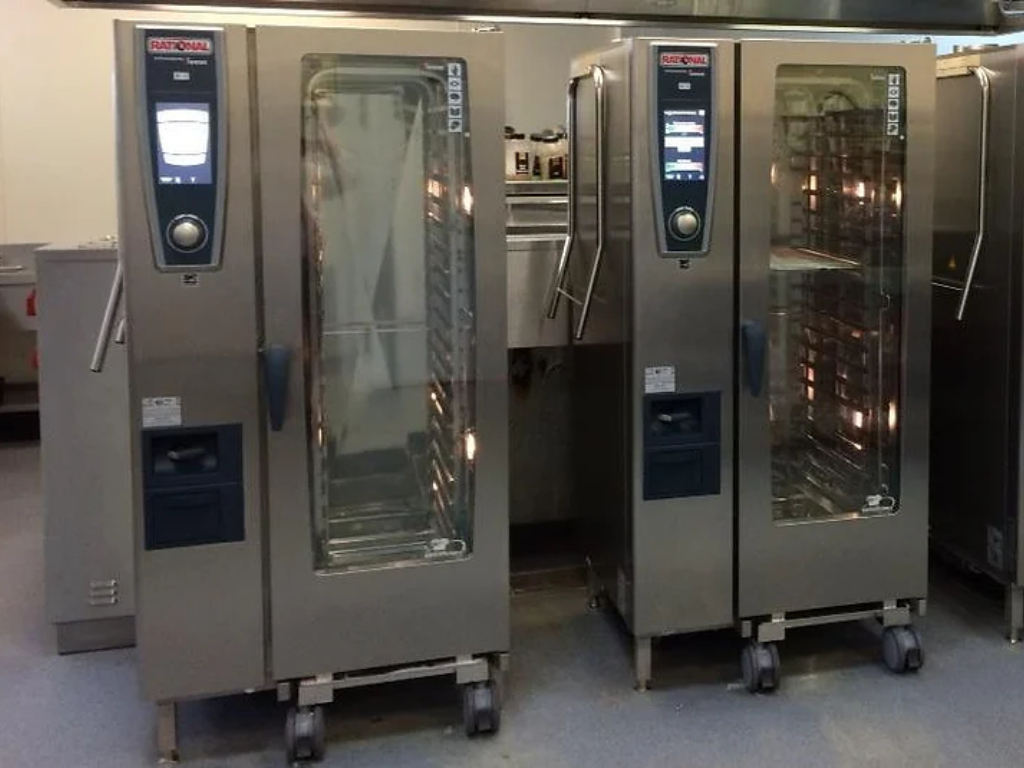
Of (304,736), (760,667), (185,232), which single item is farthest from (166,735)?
(760,667)

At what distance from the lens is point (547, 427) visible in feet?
12.9

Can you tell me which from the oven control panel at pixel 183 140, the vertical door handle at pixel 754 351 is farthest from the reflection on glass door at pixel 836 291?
the oven control panel at pixel 183 140

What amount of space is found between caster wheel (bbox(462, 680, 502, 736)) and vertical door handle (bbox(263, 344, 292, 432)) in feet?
2.77

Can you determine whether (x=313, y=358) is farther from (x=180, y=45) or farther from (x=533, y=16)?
(x=533, y=16)

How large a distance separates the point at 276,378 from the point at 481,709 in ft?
3.19

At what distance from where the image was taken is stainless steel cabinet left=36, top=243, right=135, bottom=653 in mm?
3178

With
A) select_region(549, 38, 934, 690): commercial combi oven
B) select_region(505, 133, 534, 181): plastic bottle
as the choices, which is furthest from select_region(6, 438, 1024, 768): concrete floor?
select_region(505, 133, 534, 181): plastic bottle

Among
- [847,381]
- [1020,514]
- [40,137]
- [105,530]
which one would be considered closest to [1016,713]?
[1020,514]

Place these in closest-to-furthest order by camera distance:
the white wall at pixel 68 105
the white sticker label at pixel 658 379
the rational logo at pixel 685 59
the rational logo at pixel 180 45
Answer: the rational logo at pixel 180 45, the rational logo at pixel 685 59, the white sticker label at pixel 658 379, the white wall at pixel 68 105

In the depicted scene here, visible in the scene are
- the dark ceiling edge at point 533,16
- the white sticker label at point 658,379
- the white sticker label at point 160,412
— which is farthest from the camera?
the dark ceiling edge at point 533,16

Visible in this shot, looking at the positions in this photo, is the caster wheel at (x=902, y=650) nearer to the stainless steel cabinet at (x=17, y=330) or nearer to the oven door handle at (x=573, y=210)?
the oven door handle at (x=573, y=210)

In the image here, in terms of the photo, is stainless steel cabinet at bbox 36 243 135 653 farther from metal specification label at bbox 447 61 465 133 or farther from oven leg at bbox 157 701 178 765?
metal specification label at bbox 447 61 465 133

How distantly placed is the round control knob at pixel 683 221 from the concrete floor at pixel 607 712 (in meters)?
1.23

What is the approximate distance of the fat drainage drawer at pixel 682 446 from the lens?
9.67 ft
